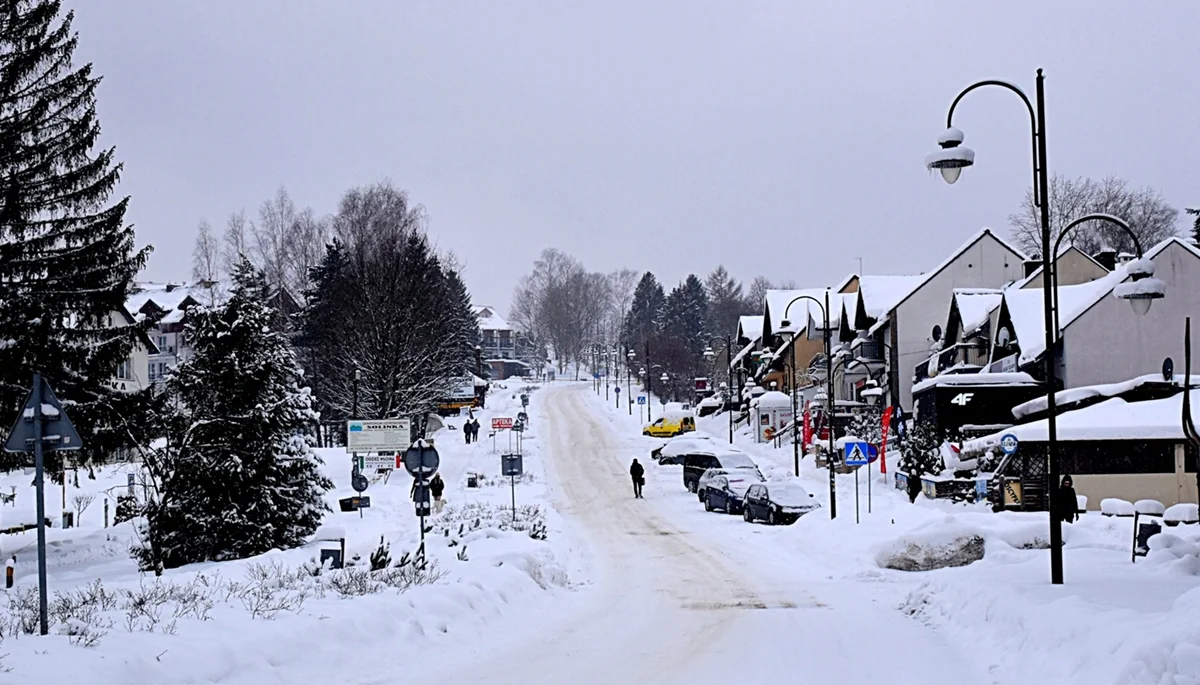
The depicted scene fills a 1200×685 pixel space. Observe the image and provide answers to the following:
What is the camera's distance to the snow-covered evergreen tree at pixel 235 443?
27.0 meters

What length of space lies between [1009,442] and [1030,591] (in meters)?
19.2

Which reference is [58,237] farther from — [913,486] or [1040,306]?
[1040,306]

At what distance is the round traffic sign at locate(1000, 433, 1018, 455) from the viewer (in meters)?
32.1

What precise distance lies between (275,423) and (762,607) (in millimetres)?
15070

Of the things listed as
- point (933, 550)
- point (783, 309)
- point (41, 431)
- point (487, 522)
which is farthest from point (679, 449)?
point (41, 431)

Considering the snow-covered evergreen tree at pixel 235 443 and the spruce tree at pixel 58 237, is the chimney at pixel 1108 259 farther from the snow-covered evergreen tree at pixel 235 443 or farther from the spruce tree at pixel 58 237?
the spruce tree at pixel 58 237

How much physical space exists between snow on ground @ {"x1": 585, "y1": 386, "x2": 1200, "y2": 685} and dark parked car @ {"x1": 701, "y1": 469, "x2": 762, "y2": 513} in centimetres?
669

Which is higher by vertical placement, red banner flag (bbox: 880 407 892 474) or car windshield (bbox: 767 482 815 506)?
red banner flag (bbox: 880 407 892 474)

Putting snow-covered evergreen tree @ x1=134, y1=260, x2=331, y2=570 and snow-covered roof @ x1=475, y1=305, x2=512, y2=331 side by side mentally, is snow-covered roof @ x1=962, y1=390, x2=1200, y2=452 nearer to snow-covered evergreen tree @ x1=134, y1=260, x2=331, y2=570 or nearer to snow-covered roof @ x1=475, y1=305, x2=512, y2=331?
snow-covered evergreen tree @ x1=134, y1=260, x2=331, y2=570

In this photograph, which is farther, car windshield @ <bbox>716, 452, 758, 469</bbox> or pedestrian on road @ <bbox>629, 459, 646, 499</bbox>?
car windshield @ <bbox>716, 452, 758, 469</bbox>

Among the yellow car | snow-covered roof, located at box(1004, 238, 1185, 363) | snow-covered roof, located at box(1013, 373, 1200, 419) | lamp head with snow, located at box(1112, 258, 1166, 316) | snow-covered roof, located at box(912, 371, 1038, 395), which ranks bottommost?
the yellow car

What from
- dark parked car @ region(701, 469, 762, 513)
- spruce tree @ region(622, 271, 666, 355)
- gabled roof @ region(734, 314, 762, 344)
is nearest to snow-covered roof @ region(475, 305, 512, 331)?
spruce tree @ region(622, 271, 666, 355)

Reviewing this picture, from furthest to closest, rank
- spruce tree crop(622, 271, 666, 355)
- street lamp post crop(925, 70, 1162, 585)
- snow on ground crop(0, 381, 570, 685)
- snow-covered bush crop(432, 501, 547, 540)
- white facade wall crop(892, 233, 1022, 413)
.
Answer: spruce tree crop(622, 271, 666, 355) → white facade wall crop(892, 233, 1022, 413) → snow-covered bush crop(432, 501, 547, 540) → street lamp post crop(925, 70, 1162, 585) → snow on ground crop(0, 381, 570, 685)

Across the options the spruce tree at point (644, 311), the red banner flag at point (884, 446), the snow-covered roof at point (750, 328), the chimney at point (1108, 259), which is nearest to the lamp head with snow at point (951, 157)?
the red banner flag at point (884, 446)
